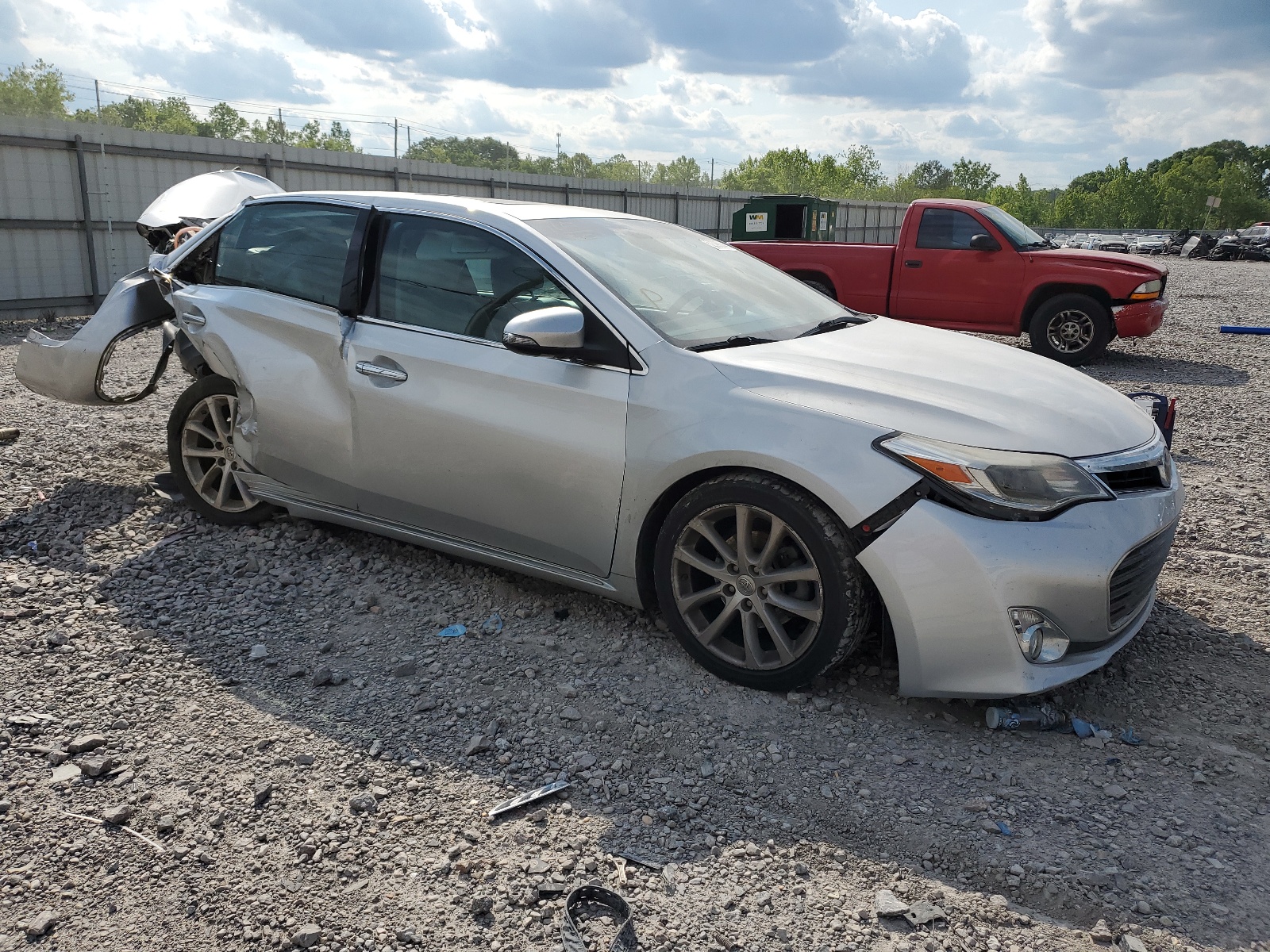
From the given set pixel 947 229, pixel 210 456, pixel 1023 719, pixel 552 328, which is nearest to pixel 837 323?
pixel 552 328

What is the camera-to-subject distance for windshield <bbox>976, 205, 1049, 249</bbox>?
11320 mm

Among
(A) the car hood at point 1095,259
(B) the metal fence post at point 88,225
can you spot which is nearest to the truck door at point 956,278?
(A) the car hood at point 1095,259

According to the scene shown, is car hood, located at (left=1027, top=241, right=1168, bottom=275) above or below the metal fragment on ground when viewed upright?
above

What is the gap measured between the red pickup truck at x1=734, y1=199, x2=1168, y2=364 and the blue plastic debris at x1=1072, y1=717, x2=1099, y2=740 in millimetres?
8517

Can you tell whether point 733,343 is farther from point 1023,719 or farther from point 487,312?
point 1023,719

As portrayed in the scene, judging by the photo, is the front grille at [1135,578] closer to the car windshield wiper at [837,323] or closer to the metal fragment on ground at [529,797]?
the car windshield wiper at [837,323]

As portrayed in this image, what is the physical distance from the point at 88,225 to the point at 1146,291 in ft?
44.9

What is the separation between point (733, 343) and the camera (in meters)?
3.71

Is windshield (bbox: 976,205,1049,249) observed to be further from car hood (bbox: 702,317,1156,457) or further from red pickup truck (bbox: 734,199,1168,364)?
car hood (bbox: 702,317,1156,457)

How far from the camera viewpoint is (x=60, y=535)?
492 centimetres

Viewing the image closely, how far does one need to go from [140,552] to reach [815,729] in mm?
3381

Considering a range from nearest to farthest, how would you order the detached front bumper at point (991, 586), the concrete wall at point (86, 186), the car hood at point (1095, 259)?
the detached front bumper at point (991, 586) < the car hood at point (1095, 259) < the concrete wall at point (86, 186)

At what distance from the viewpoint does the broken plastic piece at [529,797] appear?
2.85 metres

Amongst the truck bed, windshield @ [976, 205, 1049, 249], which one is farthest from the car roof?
windshield @ [976, 205, 1049, 249]
